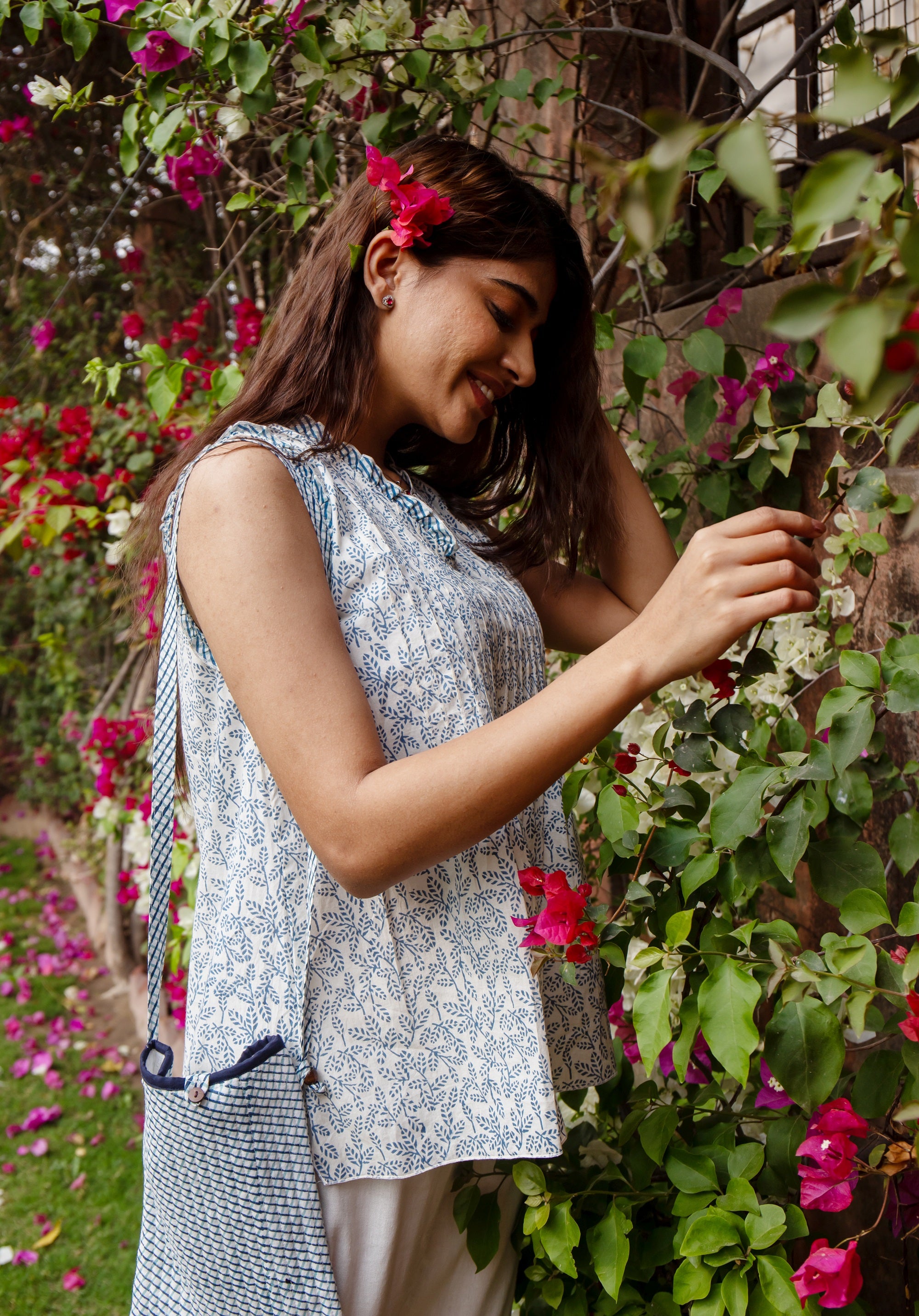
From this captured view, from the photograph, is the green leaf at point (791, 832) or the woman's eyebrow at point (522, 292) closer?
the green leaf at point (791, 832)

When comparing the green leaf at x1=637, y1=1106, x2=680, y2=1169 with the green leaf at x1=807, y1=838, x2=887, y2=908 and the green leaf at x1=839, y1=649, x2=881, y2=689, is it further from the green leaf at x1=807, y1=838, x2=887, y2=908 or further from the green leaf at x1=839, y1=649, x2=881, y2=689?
the green leaf at x1=839, y1=649, x2=881, y2=689

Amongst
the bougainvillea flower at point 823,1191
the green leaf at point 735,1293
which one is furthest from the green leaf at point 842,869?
the green leaf at point 735,1293

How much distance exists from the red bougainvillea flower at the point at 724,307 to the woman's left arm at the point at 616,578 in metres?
0.23

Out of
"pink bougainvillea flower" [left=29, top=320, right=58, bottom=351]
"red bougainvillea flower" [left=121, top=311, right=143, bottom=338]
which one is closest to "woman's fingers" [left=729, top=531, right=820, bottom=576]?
"red bougainvillea flower" [left=121, top=311, right=143, bottom=338]

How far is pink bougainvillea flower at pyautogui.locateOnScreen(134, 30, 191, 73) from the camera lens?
1438 mm

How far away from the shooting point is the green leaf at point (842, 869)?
3.10ft

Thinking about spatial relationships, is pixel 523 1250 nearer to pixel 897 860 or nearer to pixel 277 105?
pixel 897 860

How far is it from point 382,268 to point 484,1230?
1.10m

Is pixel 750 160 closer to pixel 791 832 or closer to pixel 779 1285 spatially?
pixel 791 832

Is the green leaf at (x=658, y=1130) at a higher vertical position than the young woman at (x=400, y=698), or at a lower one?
lower

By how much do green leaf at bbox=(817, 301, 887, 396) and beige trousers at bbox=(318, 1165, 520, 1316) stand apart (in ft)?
3.16

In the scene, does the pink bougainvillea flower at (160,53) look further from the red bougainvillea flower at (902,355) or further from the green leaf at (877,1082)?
the green leaf at (877,1082)

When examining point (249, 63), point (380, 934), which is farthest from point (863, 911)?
point (249, 63)

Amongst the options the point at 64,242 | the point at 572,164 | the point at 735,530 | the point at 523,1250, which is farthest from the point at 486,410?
the point at 64,242
